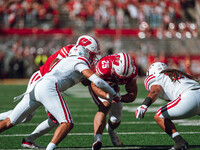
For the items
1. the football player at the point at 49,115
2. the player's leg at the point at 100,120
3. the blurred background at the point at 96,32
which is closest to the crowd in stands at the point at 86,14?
the blurred background at the point at 96,32

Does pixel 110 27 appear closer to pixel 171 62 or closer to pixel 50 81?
pixel 171 62

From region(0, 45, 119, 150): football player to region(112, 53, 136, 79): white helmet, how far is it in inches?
20.2

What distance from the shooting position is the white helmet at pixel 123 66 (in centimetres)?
519

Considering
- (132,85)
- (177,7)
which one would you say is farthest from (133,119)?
(177,7)

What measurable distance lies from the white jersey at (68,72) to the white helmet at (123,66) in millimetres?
588

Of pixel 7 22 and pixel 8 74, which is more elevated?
pixel 7 22

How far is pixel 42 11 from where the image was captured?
2025 centimetres

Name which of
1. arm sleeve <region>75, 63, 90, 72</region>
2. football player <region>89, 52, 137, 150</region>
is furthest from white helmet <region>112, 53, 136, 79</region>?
arm sleeve <region>75, 63, 90, 72</region>

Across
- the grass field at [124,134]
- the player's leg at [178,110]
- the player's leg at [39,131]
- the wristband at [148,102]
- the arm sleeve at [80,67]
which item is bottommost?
the grass field at [124,134]

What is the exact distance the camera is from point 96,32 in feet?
65.2

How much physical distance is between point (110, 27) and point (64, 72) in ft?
52.7

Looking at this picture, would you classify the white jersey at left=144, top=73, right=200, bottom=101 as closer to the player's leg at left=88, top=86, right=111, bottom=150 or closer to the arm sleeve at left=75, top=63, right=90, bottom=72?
the player's leg at left=88, top=86, right=111, bottom=150

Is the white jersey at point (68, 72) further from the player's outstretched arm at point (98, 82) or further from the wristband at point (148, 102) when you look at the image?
the wristband at point (148, 102)

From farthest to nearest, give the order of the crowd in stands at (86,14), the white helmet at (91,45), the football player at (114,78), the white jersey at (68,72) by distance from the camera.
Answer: the crowd in stands at (86,14) < the white helmet at (91,45) < the football player at (114,78) < the white jersey at (68,72)
